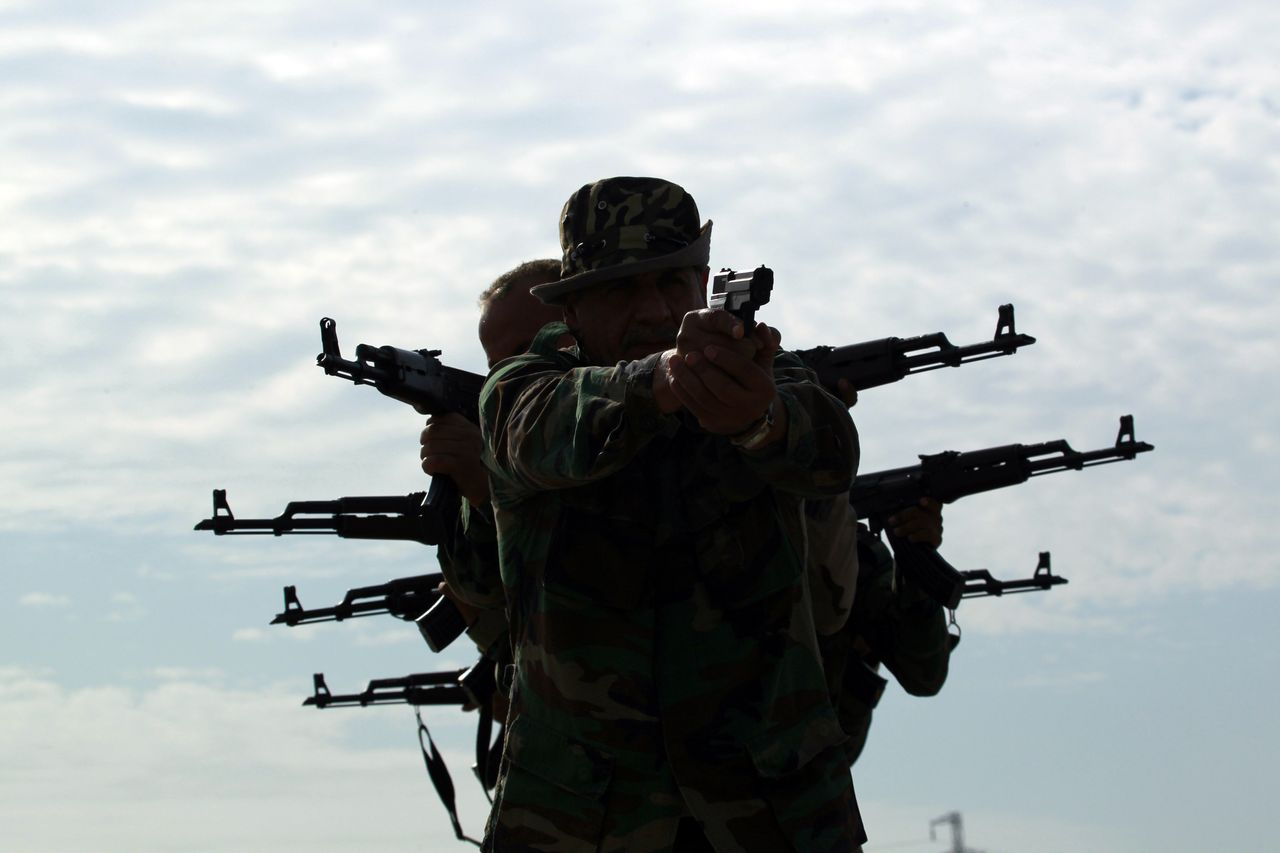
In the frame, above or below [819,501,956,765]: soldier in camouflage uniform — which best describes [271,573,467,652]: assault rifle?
above

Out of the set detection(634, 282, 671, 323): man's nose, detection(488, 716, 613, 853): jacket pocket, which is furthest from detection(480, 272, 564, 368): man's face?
detection(488, 716, 613, 853): jacket pocket

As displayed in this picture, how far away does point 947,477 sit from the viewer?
428 inches

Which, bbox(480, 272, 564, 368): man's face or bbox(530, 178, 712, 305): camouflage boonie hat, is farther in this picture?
bbox(480, 272, 564, 368): man's face

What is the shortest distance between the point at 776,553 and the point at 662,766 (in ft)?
1.85

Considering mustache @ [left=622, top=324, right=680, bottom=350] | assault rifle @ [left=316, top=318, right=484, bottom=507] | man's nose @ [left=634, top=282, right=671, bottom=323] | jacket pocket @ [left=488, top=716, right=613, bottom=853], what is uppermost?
assault rifle @ [left=316, top=318, right=484, bottom=507]

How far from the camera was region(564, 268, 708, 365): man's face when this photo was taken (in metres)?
4.34

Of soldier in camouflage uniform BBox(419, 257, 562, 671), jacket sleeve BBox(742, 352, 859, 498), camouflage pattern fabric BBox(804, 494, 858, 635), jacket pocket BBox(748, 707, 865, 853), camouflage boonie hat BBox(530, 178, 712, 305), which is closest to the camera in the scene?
jacket sleeve BBox(742, 352, 859, 498)

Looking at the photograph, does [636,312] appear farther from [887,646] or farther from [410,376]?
[887,646]

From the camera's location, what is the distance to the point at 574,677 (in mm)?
4098

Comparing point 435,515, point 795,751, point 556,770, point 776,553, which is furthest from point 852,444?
point 435,515

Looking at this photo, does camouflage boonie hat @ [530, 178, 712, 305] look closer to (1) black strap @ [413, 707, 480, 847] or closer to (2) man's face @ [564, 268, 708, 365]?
(2) man's face @ [564, 268, 708, 365]

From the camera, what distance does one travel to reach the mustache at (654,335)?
4340 millimetres

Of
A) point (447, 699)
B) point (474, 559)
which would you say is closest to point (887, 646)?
point (474, 559)

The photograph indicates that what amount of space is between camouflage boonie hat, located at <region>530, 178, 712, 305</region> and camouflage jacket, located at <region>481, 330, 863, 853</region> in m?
0.27
